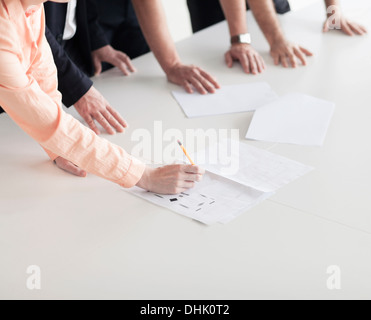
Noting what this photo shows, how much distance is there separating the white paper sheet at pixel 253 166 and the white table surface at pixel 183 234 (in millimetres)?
39

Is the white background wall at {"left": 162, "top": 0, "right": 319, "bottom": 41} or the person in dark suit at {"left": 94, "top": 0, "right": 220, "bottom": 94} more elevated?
the person in dark suit at {"left": 94, "top": 0, "right": 220, "bottom": 94}

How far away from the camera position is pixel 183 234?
4.33ft

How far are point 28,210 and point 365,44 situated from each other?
5.15ft

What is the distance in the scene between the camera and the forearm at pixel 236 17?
92.3 inches

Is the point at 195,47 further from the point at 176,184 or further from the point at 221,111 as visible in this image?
the point at 176,184

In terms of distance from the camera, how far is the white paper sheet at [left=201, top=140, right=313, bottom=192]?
4.90ft

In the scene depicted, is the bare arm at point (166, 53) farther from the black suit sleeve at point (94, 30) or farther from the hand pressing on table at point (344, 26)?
the hand pressing on table at point (344, 26)

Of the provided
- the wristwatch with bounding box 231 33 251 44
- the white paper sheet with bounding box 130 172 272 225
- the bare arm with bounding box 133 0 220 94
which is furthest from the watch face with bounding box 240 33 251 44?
the white paper sheet with bounding box 130 172 272 225

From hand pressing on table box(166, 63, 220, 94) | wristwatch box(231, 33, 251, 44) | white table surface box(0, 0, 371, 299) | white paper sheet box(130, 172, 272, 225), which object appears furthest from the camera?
wristwatch box(231, 33, 251, 44)

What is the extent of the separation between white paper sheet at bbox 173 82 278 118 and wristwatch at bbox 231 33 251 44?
0.32m

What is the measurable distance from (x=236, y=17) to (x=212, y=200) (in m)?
1.16

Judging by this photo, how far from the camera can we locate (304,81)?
2057 millimetres

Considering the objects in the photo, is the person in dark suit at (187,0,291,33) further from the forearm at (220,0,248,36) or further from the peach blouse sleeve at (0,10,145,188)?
the peach blouse sleeve at (0,10,145,188)

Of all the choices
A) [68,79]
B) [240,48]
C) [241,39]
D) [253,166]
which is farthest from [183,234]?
[241,39]
